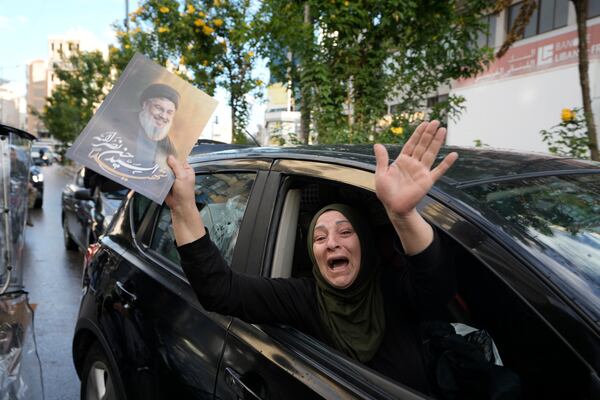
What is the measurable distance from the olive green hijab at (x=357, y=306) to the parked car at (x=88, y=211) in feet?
13.5

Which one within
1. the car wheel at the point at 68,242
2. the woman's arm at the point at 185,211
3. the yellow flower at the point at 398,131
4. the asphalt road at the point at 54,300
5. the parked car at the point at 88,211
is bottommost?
the asphalt road at the point at 54,300

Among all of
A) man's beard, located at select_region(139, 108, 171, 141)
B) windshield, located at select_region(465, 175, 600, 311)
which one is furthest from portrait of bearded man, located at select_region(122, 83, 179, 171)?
windshield, located at select_region(465, 175, 600, 311)

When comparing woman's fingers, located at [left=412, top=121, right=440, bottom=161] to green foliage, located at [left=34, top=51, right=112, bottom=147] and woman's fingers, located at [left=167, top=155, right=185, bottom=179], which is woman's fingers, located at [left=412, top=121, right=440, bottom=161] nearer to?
woman's fingers, located at [left=167, top=155, right=185, bottom=179]

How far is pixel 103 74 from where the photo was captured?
2880 cm

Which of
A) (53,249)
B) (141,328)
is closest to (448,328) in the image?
(141,328)

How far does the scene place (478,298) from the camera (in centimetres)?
230

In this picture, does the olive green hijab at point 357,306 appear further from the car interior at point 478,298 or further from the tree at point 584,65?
the tree at point 584,65

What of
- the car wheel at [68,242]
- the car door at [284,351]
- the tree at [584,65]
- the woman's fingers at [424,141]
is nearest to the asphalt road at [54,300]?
the car wheel at [68,242]

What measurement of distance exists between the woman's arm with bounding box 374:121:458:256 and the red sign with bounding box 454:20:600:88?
12.8 metres

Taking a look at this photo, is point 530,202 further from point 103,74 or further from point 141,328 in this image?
point 103,74

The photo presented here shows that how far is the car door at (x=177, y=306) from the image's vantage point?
214 cm

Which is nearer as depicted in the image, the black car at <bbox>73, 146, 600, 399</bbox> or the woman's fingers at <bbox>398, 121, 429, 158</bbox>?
the black car at <bbox>73, 146, 600, 399</bbox>

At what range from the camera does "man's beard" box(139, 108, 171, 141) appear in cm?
182

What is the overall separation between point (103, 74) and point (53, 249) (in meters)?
21.6
